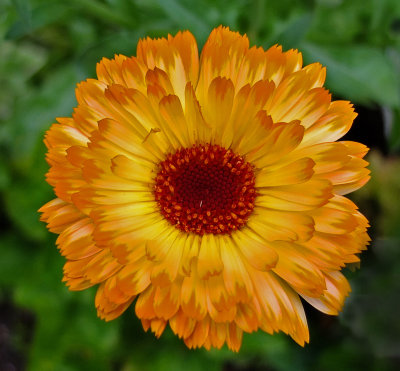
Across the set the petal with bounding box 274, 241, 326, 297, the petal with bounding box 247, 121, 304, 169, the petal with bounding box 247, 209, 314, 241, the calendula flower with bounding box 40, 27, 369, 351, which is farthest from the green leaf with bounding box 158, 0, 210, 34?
the petal with bounding box 274, 241, 326, 297

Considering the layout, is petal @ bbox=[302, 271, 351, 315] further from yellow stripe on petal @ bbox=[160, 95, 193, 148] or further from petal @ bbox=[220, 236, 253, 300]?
yellow stripe on petal @ bbox=[160, 95, 193, 148]

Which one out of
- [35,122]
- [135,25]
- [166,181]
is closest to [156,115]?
[166,181]

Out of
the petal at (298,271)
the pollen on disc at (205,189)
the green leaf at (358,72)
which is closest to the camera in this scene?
the petal at (298,271)

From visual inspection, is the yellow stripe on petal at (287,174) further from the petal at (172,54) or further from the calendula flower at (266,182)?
the petal at (172,54)

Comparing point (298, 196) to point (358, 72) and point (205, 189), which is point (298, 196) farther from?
point (358, 72)

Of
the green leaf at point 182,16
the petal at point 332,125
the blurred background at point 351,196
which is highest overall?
the petal at point 332,125

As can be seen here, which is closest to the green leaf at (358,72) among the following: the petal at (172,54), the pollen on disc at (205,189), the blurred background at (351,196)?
the blurred background at (351,196)

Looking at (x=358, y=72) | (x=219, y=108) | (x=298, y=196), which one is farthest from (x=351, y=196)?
(x=219, y=108)

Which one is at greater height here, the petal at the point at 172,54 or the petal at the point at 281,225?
the petal at the point at 172,54
